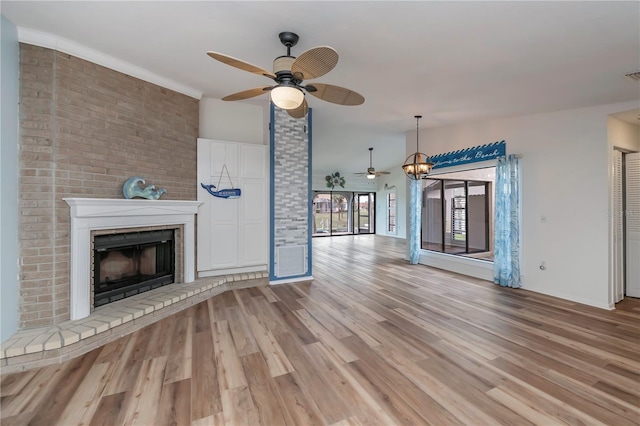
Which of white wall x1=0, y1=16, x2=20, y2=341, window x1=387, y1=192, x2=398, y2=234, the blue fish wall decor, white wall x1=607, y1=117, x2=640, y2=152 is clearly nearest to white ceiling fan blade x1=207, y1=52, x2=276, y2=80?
white wall x1=0, y1=16, x2=20, y2=341

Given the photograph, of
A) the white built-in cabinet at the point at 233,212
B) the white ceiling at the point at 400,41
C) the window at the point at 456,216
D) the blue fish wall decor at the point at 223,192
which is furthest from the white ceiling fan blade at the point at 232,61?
the window at the point at 456,216

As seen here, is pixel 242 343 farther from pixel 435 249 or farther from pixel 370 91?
pixel 435 249

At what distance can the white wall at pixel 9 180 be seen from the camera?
8.60 feet

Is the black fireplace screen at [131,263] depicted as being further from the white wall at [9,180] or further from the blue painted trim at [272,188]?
the blue painted trim at [272,188]

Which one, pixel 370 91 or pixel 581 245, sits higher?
pixel 370 91

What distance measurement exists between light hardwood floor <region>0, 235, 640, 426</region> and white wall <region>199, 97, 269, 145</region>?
283 centimetres

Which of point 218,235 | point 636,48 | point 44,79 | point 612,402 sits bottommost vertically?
point 612,402

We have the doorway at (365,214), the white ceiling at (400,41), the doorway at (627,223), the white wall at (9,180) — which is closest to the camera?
the white ceiling at (400,41)

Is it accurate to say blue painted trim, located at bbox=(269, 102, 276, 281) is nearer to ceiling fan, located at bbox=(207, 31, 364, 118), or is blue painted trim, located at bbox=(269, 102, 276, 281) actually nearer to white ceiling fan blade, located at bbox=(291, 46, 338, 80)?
ceiling fan, located at bbox=(207, 31, 364, 118)

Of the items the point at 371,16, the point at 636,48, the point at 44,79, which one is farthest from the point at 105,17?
the point at 636,48

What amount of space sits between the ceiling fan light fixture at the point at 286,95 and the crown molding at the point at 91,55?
2.32 metres

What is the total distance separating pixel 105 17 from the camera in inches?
103

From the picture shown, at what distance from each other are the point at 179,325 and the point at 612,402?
401cm

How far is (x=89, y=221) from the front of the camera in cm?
314
